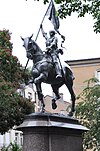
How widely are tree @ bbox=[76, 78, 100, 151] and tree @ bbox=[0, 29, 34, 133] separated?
380 centimetres

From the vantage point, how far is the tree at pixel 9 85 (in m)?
23.4

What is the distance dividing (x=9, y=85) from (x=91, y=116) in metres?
4.95

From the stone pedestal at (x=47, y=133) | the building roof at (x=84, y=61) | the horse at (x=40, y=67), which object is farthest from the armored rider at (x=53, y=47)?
the building roof at (x=84, y=61)

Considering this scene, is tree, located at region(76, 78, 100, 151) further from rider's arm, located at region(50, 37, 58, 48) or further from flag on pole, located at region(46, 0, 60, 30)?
rider's arm, located at region(50, 37, 58, 48)

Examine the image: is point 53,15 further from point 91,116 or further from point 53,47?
point 91,116

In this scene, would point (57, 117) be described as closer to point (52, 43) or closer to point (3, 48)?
point (52, 43)

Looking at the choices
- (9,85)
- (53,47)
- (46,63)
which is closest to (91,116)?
(9,85)

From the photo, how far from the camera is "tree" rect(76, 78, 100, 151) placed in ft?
72.5

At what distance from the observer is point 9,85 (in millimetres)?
23562

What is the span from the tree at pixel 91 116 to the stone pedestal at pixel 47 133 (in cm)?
1209

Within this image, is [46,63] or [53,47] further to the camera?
[53,47]

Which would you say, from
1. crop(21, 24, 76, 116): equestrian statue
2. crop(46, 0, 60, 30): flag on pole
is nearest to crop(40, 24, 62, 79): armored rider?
crop(21, 24, 76, 116): equestrian statue

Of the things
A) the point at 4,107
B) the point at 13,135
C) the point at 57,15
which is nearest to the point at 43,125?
the point at 57,15

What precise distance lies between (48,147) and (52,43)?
101 inches
